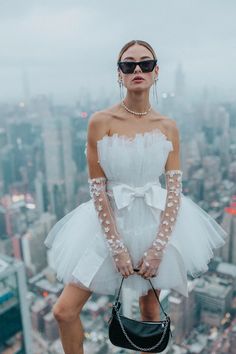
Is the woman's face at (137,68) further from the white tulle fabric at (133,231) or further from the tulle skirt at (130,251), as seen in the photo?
the tulle skirt at (130,251)

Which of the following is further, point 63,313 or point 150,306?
point 150,306

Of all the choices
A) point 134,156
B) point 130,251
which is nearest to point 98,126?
point 134,156

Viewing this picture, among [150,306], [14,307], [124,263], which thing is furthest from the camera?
[14,307]

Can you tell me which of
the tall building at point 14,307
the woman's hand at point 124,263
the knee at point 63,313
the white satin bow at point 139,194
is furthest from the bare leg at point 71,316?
the tall building at point 14,307

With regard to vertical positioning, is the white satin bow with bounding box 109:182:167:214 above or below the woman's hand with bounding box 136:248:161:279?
above

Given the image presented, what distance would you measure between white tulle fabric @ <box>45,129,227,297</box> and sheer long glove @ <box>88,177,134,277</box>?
4 cm

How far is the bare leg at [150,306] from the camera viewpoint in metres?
→ 1.20

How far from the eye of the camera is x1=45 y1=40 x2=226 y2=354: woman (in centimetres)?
106

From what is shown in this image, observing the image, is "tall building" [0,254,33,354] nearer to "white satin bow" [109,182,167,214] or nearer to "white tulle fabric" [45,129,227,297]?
"white tulle fabric" [45,129,227,297]

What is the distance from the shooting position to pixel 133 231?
1.10 meters

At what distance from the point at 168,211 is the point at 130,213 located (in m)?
0.11

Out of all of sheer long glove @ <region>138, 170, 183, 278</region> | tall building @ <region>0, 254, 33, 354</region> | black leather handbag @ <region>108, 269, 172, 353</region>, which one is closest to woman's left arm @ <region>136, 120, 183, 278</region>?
sheer long glove @ <region>138, 170, 183, 278</region>

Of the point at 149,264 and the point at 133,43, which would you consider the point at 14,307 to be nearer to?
the point at 149,264

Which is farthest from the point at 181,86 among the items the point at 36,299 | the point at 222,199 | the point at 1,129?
the point at 1,129
